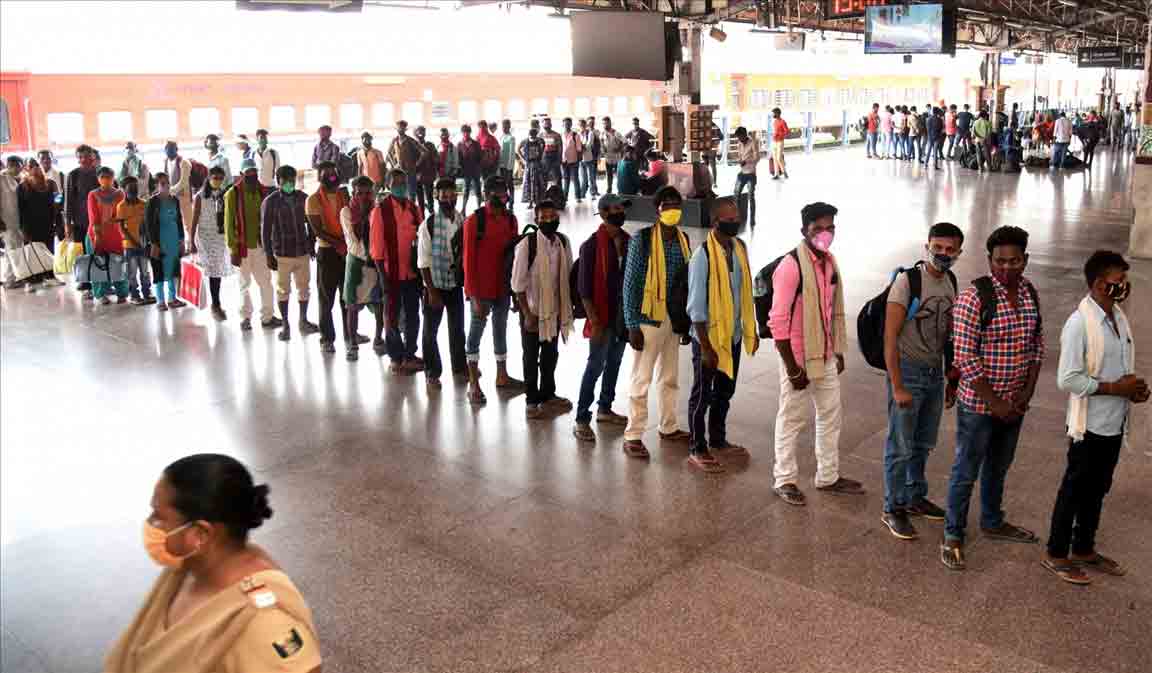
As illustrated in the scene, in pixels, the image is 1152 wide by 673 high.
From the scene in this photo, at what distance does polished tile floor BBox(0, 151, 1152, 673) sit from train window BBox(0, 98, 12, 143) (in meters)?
7.97

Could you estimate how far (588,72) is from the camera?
42.4 feet

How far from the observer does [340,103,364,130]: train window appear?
65.0 ft

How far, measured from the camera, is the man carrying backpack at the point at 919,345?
4.46m

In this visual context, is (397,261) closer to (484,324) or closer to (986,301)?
(484,324)

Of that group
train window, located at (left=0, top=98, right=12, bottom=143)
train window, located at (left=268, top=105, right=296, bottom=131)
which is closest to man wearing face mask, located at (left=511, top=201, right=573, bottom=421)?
train window, located at (left=0, top=98, right=12, bottom=143)

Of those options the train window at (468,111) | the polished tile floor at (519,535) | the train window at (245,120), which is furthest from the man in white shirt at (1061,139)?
the train window at (245,120)

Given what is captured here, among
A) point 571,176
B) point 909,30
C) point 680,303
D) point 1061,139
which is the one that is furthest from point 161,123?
point 1061,139

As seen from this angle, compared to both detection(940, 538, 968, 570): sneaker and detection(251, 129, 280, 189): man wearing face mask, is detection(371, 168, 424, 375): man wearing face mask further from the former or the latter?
detection(251, 129, 280, 189): man wearing face mask

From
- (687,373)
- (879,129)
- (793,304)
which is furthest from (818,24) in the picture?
(793,304)

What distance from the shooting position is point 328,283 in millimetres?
8438

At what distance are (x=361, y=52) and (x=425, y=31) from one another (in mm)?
1954

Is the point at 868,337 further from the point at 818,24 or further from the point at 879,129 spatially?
the point at 879,129

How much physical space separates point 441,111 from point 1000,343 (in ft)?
61.0

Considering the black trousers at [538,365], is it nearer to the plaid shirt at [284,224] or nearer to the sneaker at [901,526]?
the sneaker at [901,526]
